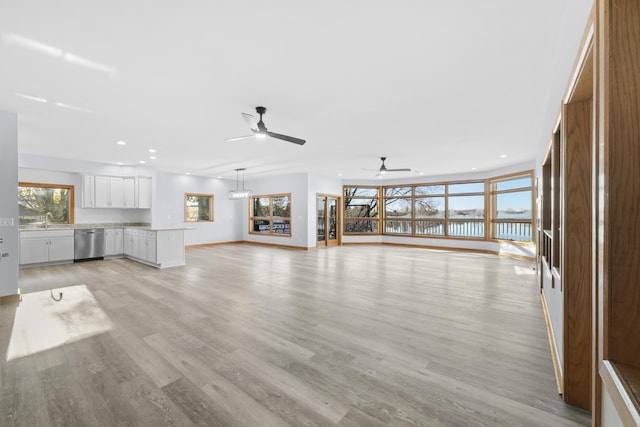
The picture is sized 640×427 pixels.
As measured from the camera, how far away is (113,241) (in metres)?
7.55

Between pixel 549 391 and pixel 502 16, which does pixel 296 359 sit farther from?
pixel 502 16

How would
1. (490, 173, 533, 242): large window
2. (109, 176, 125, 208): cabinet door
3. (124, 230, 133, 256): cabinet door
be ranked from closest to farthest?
1. (124, 230, 133, 256): cabinet door
2. (490, 173, 533, 242): large window
3. (109, 176, 125, 208): cabinet door

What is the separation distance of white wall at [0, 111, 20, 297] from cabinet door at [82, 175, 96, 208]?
3681mm

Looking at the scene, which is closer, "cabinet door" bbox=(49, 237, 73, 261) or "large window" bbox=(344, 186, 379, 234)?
"cabinet door" bbox=(49, 237, 73, 261)

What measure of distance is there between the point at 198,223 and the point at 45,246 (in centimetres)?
405

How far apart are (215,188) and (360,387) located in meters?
9.71

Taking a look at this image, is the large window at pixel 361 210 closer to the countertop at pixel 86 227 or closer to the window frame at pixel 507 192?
the window frame at pixel 507 192

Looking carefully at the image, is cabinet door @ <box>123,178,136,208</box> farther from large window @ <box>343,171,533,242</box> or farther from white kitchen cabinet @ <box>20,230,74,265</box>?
large window @ <box>343,171,533,242</box>

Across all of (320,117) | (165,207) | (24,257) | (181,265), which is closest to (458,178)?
(320,117)

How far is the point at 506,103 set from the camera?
11.5 ft

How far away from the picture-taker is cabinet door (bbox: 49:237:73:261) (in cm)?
655

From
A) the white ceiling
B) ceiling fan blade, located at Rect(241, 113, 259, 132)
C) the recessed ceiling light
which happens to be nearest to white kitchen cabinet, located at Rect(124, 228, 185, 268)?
the white ceiling

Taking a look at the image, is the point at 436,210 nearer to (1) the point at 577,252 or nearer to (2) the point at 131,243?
(1) the point at 577,252

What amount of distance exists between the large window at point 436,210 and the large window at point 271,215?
3.98m
